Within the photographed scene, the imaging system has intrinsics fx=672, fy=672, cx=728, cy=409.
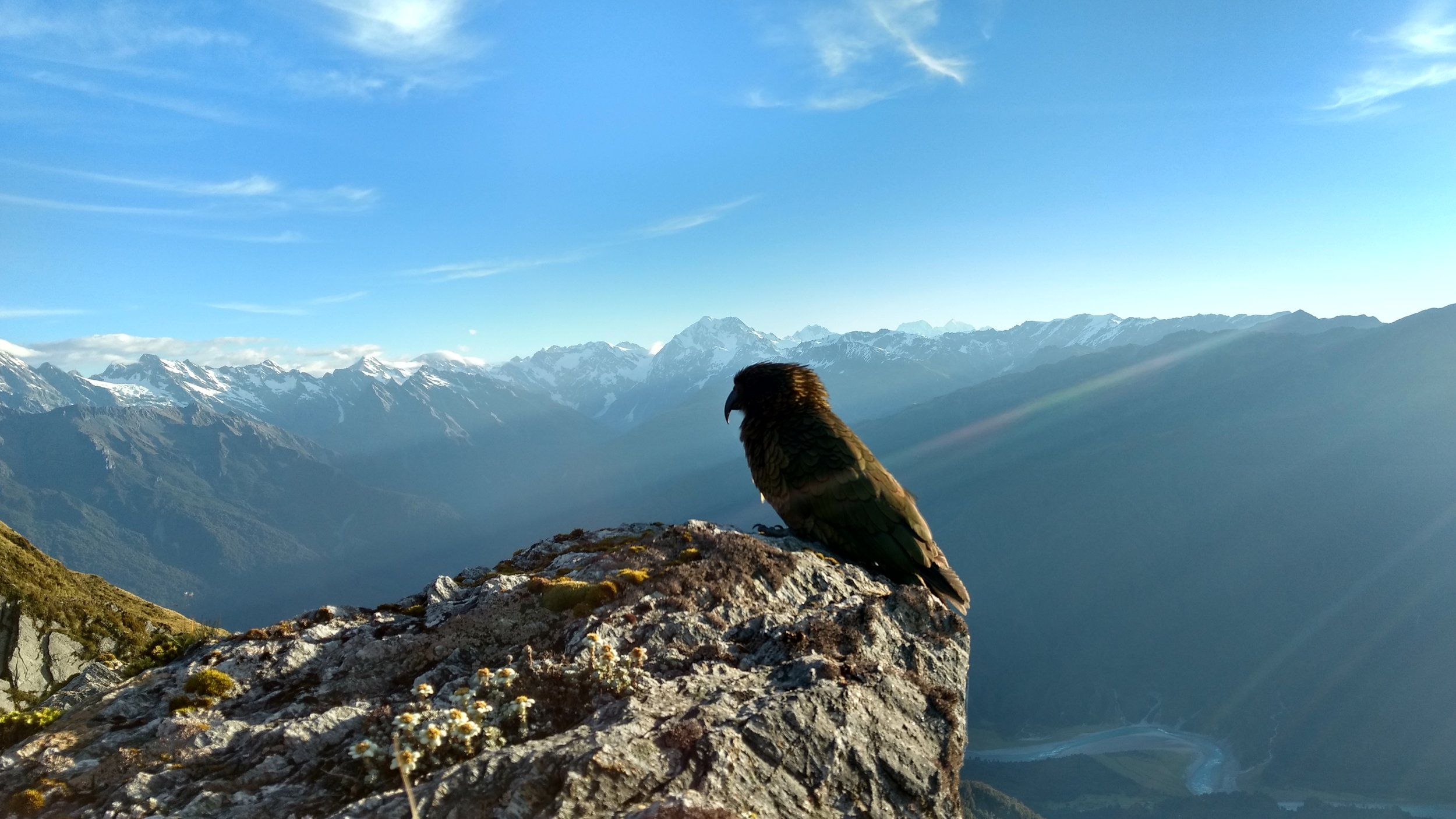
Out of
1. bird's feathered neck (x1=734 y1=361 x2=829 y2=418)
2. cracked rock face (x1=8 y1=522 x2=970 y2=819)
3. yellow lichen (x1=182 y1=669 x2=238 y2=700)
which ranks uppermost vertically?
bird's feathered neck (x1=734 y1=361 x2=829 y2=418)

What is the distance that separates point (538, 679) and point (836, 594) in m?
5.34

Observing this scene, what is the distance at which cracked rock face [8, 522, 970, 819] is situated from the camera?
658cm

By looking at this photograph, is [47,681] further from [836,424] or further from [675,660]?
[836,424]

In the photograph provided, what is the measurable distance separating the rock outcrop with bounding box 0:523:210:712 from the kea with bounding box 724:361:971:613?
760 inches

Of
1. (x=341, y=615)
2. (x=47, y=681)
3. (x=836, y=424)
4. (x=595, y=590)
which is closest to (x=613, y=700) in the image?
(x=595, y=590)

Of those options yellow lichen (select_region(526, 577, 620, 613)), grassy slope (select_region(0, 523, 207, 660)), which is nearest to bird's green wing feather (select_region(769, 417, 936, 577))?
yellow lichen (select_region(526, 577, 620, 613))

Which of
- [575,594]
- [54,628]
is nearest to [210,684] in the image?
[575,594]

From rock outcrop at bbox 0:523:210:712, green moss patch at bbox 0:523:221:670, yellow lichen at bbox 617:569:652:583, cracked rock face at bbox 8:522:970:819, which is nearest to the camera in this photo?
cracked rock face at bbox 8:522:970:819

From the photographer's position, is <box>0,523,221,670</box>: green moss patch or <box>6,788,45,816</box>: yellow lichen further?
<box>0,523,221,670</box>: green moss patch

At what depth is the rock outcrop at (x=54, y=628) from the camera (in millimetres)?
21469

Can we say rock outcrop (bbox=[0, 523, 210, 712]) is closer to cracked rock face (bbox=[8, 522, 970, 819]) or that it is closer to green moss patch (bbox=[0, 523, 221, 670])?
green moss patch (bbox=[0, 523, 221, 670])

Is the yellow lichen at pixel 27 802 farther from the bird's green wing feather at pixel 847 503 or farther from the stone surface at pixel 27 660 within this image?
the stone surface at pixel 27 660

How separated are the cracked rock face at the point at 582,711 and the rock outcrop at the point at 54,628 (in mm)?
15859

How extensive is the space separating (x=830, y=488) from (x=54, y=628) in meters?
27.1
